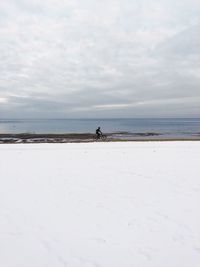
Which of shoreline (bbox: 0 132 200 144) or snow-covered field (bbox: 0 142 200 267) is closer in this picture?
snow-covered field (bbox: 0 142 200 267)

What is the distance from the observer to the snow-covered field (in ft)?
17.4

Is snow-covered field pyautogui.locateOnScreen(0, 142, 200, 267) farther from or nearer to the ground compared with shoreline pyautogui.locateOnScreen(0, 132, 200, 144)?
nearer to the ground

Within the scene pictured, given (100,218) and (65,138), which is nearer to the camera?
(100,218)

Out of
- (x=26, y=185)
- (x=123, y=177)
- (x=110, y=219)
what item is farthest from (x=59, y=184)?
(x=110, y=219)

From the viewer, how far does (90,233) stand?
20.4 feet

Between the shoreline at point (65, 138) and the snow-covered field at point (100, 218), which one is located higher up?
the shoreline at point (65, 138)

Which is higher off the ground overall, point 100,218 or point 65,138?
point 65,138

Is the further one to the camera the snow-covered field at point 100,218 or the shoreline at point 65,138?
the shoreline at point 65,138

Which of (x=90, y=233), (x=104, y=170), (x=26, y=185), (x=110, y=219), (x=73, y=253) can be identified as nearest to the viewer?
(x=73, y=253)

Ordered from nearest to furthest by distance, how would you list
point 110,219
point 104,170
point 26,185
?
point 110,219 → point 26,185 → point 104,170

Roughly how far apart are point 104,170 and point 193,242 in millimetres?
7019

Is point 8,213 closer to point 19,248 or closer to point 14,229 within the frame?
point 14,229

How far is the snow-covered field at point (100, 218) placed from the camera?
17.4 feet

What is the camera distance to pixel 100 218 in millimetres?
6969
